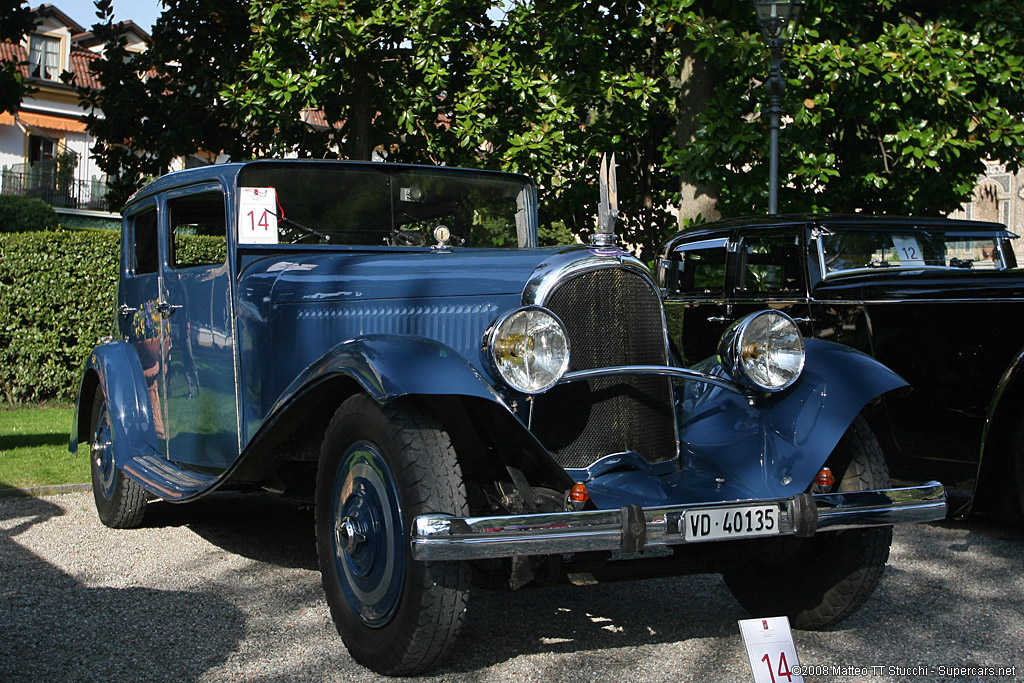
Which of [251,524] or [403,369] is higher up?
[403,369]

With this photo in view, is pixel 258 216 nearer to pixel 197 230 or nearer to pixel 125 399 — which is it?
pixel 197 230

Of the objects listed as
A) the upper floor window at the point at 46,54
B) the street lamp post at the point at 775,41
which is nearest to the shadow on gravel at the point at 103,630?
the street lamp post at the point at 775,41

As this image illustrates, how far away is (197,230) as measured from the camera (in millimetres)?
5105

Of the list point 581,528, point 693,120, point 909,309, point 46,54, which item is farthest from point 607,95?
point 46,54

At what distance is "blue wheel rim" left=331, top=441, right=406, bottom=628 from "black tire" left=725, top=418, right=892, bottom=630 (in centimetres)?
133

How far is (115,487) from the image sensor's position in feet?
18.2

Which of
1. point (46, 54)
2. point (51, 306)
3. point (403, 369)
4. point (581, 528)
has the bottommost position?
point (581, 528)

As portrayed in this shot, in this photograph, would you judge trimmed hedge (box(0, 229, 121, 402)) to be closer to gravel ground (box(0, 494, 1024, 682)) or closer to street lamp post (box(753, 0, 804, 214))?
gravel ground (box(0, 494, 1024, 682))

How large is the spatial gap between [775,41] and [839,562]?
6826 mm

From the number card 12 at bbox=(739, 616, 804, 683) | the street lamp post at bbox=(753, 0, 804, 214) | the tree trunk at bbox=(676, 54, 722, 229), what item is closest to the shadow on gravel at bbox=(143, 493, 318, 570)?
the number card 12 at bbox=(739, 616, 804, 683)

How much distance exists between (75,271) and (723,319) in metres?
7.21

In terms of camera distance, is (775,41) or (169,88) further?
(169,88)

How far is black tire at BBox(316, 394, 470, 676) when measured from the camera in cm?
308

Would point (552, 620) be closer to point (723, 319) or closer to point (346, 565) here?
point (346, 565)
